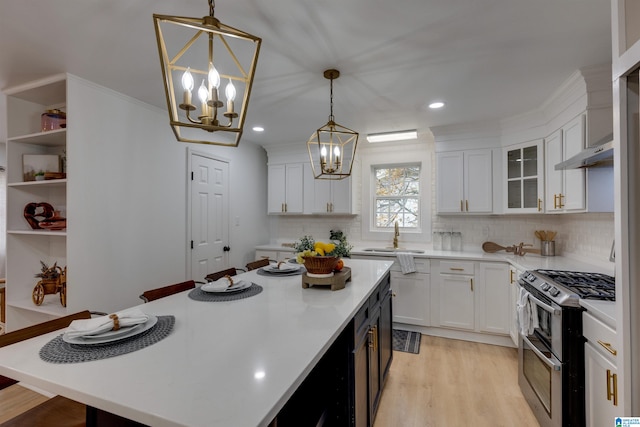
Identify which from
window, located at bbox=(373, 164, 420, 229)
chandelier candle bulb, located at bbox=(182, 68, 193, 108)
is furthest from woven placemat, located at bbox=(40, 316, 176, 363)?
window, located at bbox=(373, 164, 420, 229)

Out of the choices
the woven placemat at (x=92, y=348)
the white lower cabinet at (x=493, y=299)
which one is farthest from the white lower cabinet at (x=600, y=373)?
the woven placemat at (x=92, y=348)

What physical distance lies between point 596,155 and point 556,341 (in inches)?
46.6

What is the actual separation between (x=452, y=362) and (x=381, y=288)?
1.39 m

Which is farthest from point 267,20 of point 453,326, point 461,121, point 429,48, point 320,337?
point 453,326

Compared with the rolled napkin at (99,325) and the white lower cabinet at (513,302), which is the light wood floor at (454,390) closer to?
the white lower cabinet at (513,302)

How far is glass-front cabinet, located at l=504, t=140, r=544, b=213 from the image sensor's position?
3100mm

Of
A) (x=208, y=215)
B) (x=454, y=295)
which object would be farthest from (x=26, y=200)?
(x=454, y=295)

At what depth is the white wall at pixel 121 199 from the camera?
2426mm

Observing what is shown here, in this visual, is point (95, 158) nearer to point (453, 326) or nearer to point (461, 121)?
point (461, 121)

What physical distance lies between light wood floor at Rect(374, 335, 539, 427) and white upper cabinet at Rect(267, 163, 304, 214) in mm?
2534

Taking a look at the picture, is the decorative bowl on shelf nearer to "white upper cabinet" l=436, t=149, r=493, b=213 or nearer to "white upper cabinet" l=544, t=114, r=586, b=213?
"white upper cabinet" l=436, t=149, r=493, b=213

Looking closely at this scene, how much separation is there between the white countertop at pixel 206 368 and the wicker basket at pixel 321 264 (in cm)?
39

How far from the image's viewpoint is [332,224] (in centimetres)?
470

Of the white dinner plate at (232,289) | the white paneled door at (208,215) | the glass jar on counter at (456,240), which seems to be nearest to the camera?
the white dinner plate at (232,289)
